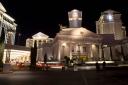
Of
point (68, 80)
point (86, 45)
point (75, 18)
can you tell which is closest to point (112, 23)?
point (75, 18)

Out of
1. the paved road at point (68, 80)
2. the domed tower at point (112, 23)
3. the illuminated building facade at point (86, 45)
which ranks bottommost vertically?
the paved road at point (68, 80)

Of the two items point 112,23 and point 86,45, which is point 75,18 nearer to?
point 86,45

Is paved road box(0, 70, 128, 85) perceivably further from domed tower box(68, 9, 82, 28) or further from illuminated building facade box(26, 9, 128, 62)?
domed tower box(68, 9, 82, 28)

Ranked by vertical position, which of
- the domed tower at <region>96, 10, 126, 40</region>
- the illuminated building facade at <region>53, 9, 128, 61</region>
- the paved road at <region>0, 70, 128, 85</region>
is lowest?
the paved road at <region>0, 70, 128, 85</region>

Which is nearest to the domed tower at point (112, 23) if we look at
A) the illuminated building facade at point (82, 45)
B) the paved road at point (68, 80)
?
the illuminated building facade at point (82, 45)

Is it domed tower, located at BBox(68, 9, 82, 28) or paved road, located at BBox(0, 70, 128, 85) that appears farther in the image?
domed tower, located at BBox(68, 9, 82, 28)

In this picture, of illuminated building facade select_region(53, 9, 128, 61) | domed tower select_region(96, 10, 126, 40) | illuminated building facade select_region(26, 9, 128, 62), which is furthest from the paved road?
domed tower select_region(96, 10, 126, 40)

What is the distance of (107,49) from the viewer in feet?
278

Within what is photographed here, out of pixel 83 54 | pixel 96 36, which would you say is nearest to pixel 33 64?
pixel 83 54

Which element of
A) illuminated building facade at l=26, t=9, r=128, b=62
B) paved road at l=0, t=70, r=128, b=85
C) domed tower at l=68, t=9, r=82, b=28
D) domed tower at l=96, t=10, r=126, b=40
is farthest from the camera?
domed tower at l=96, t=10, r=126, b=40

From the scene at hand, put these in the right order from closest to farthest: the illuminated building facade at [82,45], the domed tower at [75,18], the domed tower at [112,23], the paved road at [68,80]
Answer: the paved road at [68,80], the illuminated building facade at [82,45], the domed tower at [75,18], the domed tower at [112,23]

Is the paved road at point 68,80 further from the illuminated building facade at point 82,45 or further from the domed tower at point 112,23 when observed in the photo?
the domed tower at point 112,23

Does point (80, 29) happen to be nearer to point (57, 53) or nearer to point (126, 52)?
point (57, 53)

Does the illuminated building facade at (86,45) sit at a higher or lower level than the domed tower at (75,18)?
lower
